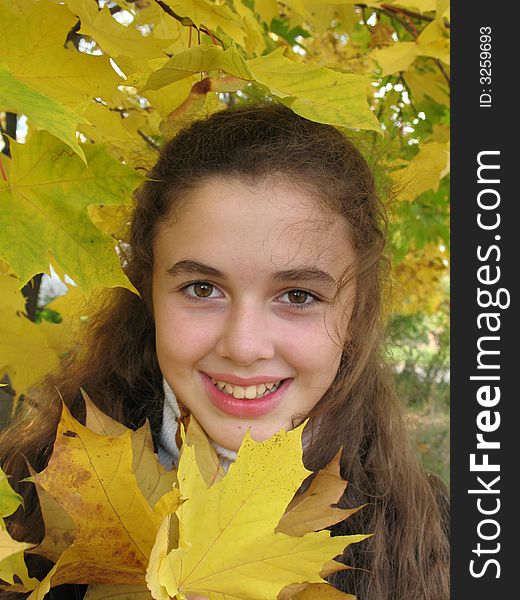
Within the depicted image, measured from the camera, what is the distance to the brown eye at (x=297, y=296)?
3.32ft

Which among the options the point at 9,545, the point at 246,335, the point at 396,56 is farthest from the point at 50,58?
the point at 396,56

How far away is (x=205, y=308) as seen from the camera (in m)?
1.00

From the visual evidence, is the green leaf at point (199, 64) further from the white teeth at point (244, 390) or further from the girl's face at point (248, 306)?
the white teeth at point (244, 390)

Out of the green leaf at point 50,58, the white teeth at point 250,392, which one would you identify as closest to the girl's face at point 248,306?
the white teeth at point 250,392

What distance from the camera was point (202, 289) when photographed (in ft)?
3.34

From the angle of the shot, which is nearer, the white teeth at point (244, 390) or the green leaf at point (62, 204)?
the green leaf at point (62, 204)

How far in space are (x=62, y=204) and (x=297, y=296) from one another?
0.40 metres

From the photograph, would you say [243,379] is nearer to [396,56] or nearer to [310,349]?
[310,349]

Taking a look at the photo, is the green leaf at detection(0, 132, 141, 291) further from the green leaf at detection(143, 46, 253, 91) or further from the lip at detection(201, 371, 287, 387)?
the lip at detection(201, 371, 287, 387)

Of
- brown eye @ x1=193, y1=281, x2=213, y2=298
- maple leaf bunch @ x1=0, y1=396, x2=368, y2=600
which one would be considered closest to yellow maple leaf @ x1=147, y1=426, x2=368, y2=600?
maple leaf bunch @ x1=0, y1=396, x2=368, y2=600

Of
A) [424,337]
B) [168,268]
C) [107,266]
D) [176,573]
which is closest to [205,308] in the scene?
[168,268]

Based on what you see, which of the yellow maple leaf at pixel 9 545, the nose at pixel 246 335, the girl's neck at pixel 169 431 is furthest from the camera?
the girl's neck at pixel 169 431

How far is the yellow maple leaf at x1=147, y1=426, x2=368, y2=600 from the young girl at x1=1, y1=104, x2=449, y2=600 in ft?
0.98

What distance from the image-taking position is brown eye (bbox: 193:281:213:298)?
1.01 meters
